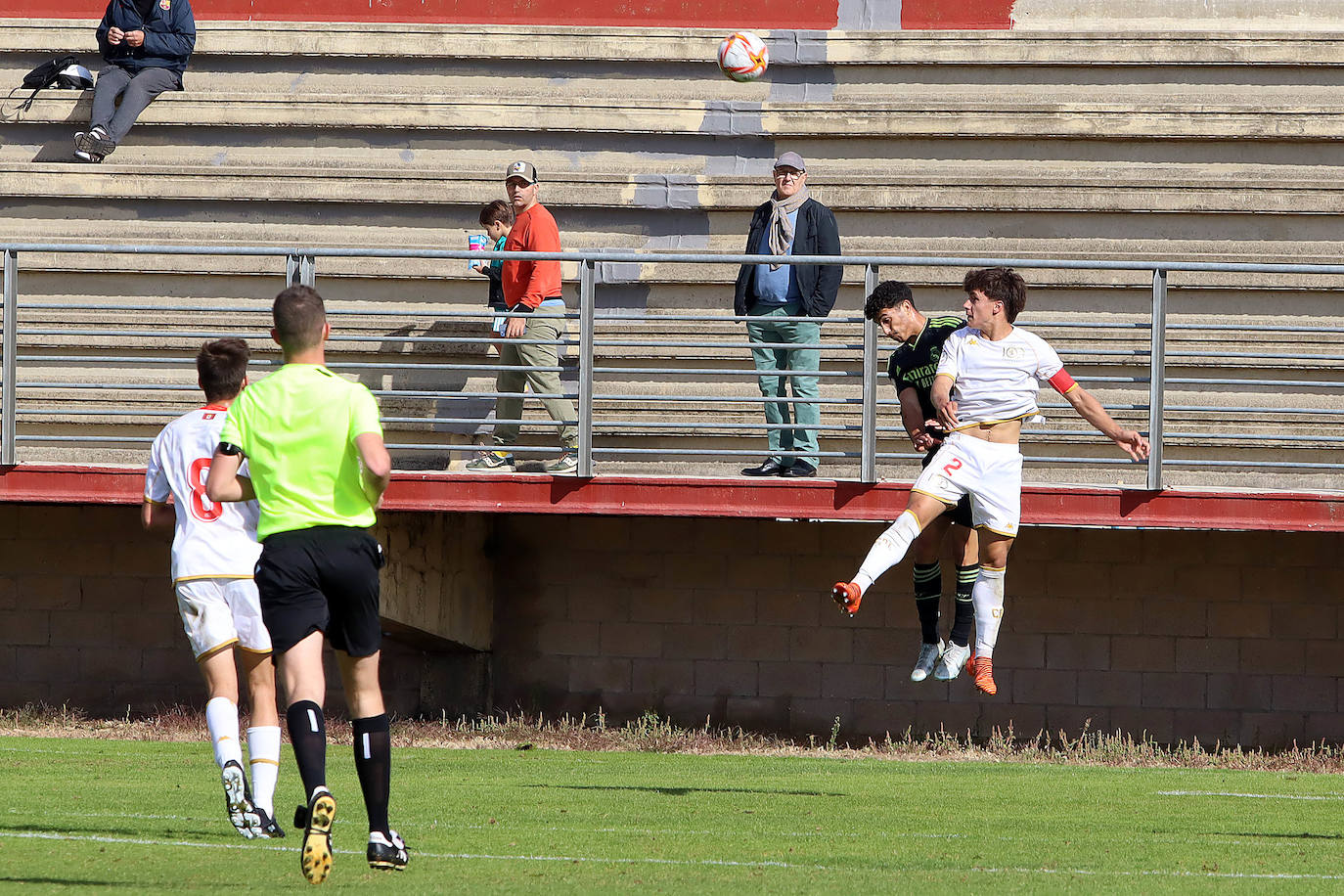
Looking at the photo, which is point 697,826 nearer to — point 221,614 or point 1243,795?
point 221,614

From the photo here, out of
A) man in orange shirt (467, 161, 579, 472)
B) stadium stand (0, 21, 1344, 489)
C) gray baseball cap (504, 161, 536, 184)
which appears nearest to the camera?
man in orange shirt (467, 161, 579, 472)

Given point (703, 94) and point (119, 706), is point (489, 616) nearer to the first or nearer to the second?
point (119, 706)

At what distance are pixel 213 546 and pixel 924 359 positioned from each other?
3547mm

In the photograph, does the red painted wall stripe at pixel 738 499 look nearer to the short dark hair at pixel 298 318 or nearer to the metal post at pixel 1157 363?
the metal post at pixel 1157 363

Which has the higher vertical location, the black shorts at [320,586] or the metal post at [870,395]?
the metal post at [870,395]

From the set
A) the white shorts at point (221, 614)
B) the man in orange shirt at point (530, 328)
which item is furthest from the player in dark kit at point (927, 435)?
the white shorts at point (221, 614)

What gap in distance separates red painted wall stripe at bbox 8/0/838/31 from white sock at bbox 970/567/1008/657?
8.17 meters

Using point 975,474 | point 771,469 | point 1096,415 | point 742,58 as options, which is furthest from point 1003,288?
point 742,58

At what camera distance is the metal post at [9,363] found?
10.5m

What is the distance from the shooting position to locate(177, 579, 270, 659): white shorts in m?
6.85

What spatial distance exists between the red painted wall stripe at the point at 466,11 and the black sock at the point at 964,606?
7.94 m

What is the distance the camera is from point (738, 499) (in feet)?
35.2

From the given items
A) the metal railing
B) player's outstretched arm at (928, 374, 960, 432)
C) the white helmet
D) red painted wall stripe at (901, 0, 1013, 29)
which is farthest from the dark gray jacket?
the white helmet

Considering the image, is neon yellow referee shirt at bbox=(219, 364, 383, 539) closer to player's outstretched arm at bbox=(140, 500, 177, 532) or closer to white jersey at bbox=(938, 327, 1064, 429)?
player's outstretched arm at bbox=(140, 500, 177, 532)
